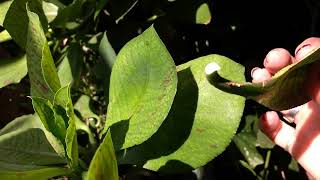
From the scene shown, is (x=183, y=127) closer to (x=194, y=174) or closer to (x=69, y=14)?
(x=194, y=174)

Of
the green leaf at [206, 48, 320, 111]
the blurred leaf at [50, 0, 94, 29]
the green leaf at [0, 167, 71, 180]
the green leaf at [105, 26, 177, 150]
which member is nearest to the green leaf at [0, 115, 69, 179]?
the green leaf at [0, 167, 71, 180]

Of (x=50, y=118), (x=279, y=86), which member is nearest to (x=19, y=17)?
(x=50, y=118)

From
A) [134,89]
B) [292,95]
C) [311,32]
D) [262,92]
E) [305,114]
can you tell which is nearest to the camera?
[262,92]

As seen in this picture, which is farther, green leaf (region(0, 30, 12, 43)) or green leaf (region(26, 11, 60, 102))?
green leaf (region(0, 30, 12, 43))

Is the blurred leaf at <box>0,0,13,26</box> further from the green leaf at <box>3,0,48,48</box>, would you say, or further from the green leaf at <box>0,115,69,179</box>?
the green leaf at <box>0,115,69,179</box>

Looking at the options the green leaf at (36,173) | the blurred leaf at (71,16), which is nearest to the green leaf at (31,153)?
the green leaf at (36,173)

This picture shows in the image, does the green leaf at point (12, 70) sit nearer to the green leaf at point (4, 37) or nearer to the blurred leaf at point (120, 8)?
the green leaf at point (4, 37)

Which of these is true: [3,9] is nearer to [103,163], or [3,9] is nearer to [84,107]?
[84,107]

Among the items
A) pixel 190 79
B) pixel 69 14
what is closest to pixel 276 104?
pixel 190 79
